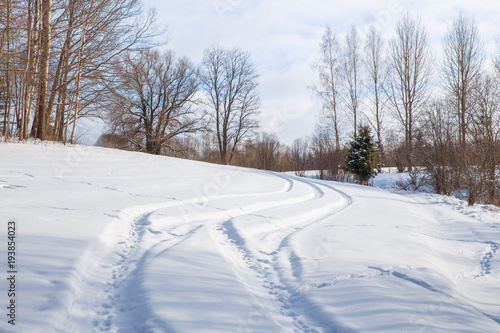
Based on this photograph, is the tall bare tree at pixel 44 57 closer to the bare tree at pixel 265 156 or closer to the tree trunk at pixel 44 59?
the tree trunk at pixel 44 59

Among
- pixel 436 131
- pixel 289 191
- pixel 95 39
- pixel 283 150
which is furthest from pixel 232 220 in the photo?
pixel 283 150

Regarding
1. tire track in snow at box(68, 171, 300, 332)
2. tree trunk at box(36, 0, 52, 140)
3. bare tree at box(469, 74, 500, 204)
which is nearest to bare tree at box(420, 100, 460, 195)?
bare tree at box(469, 74, 500, 204)

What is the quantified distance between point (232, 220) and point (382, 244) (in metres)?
2.97

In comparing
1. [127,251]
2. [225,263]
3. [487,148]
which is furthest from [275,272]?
[487,148]

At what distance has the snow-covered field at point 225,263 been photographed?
2.80 metres

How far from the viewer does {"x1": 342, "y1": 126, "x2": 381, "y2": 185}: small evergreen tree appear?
776 inches

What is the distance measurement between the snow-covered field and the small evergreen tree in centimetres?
1115

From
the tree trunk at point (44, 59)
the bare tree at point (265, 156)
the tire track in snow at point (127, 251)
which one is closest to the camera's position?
the tire track in snow at point (127, 251)

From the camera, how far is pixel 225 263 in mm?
4109

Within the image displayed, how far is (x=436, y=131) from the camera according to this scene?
1661 centimetres

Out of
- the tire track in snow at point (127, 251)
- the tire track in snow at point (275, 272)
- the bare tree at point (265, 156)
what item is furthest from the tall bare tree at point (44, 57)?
the bare tree at point (265, 156)

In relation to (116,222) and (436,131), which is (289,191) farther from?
(436,131)

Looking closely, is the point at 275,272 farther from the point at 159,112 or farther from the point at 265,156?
the point at 265,156

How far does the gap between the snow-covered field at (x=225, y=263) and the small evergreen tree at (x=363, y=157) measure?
11146 mm
